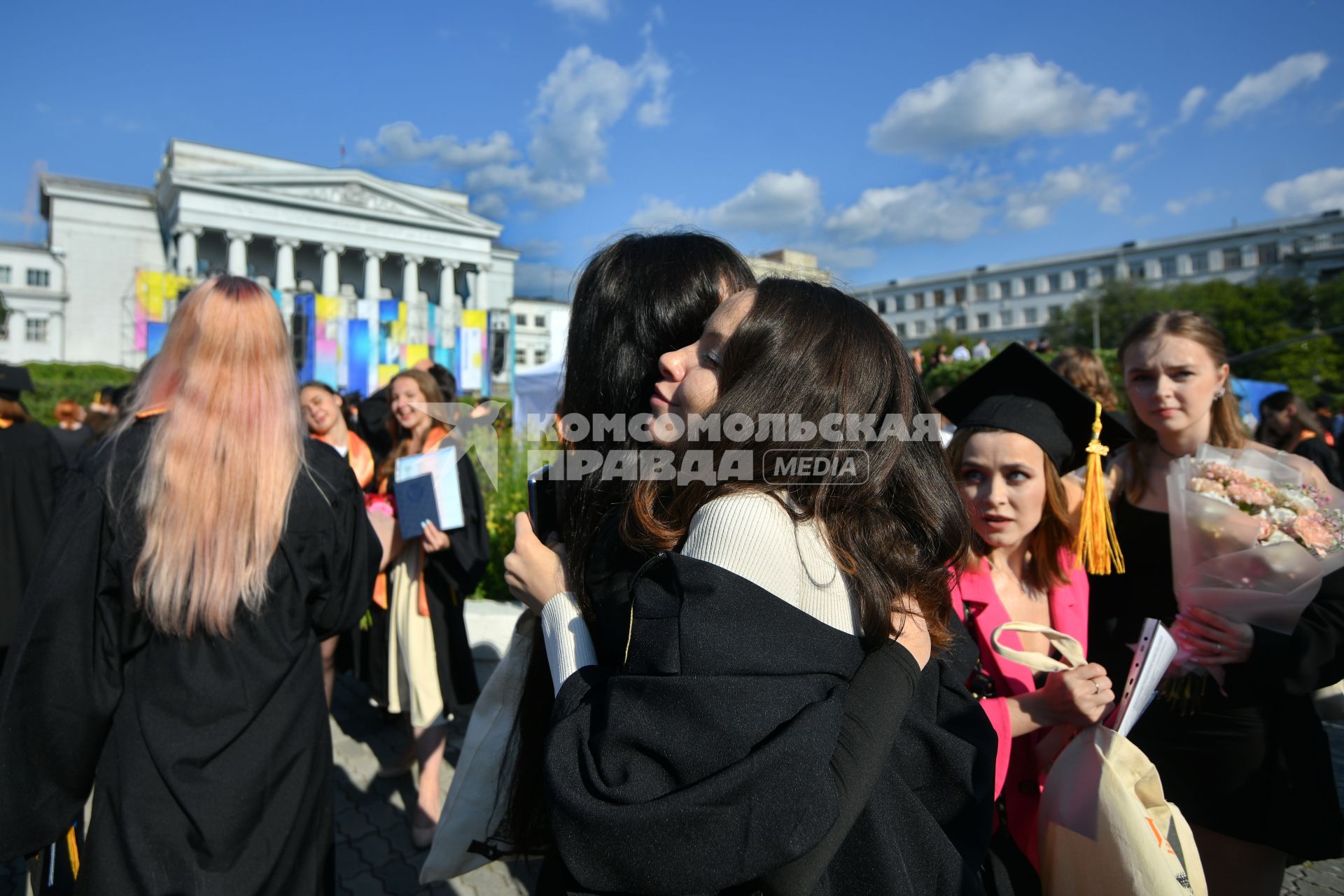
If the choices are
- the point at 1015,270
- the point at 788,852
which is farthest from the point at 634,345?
the point at 1015,270

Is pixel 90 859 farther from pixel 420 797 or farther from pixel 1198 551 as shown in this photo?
pixel 1198 551

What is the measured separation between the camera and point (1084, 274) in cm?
8562

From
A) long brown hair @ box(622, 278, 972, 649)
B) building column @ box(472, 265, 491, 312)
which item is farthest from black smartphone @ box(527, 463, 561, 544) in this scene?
building column @ box(472, 265, 491, 312)

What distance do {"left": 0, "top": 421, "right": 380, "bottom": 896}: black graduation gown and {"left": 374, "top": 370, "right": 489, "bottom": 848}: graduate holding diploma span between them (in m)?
1.55

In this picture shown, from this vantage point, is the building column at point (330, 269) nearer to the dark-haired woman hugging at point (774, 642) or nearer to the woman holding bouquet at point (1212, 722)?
the woman holding bouquet at point (1212, 722)

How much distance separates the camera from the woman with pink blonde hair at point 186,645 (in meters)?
1.90

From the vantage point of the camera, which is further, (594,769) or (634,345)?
(634,345)

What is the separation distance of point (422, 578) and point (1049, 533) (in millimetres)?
3142

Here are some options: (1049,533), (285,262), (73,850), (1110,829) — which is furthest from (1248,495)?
(285,262)

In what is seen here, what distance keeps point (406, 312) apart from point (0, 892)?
2669 centimetres

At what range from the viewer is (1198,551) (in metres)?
2.12

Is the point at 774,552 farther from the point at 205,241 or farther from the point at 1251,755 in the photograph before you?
the point at 205,241

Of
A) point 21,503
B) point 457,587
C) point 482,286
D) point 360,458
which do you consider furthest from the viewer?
point 482,286

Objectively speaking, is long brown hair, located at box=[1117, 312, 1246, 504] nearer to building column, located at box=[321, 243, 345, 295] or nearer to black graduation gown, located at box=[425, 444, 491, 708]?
black graduation gown, located at box=[425, 444, 491, 708]
